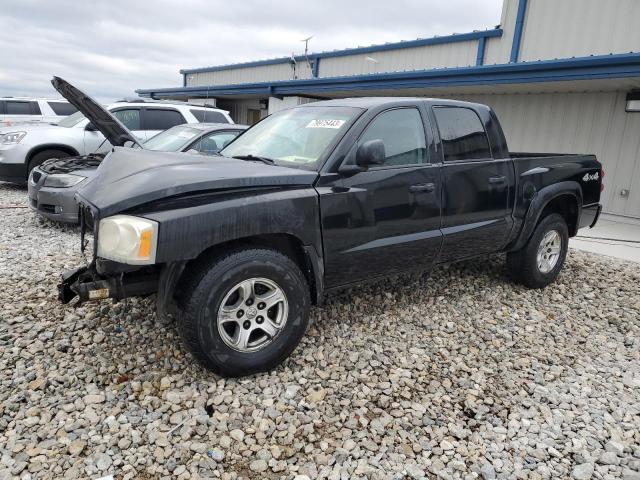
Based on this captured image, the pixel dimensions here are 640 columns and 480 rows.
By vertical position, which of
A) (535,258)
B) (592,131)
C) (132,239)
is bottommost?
(535,258)

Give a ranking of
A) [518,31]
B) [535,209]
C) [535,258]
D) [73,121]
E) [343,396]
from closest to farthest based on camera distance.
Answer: [343,396] → [535,209] → [535,258] → [73,121] → [518,31]

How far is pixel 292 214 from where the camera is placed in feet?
10.3

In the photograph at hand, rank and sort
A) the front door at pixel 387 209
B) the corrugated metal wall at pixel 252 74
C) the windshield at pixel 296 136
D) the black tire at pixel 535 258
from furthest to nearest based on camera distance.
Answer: the corrugated metal wall at pixel 252 74 < the black tire at pixel 535 258 < the windshield at pixel 296 136 < the front door at pixel 387 209

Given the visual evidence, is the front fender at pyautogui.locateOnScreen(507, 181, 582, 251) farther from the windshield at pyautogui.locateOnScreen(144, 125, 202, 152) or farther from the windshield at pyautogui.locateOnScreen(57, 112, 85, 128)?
the windshield at pyautogui.locateOnScreen(57, 112, 85, 128)

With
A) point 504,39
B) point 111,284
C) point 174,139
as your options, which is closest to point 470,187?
point 111,284

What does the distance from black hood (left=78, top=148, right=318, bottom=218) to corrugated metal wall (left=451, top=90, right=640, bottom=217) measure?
26.9 feet

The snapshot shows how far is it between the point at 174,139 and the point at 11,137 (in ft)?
13.7

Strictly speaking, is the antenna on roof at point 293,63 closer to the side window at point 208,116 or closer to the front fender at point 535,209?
the side window at point 208,116

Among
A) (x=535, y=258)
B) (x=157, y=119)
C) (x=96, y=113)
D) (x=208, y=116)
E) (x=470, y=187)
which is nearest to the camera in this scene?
(x=470, y=187)

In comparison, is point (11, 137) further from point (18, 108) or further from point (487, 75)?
point (487, 75)

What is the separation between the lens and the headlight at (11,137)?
29.4ft

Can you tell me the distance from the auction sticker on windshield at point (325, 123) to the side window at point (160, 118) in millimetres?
6807

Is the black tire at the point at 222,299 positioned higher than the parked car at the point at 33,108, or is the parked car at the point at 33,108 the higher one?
the parked car at the point at 33,108

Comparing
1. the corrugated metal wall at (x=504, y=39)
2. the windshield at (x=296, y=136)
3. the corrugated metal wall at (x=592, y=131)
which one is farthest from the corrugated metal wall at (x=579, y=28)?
the windshield at (x=296, y=136)
